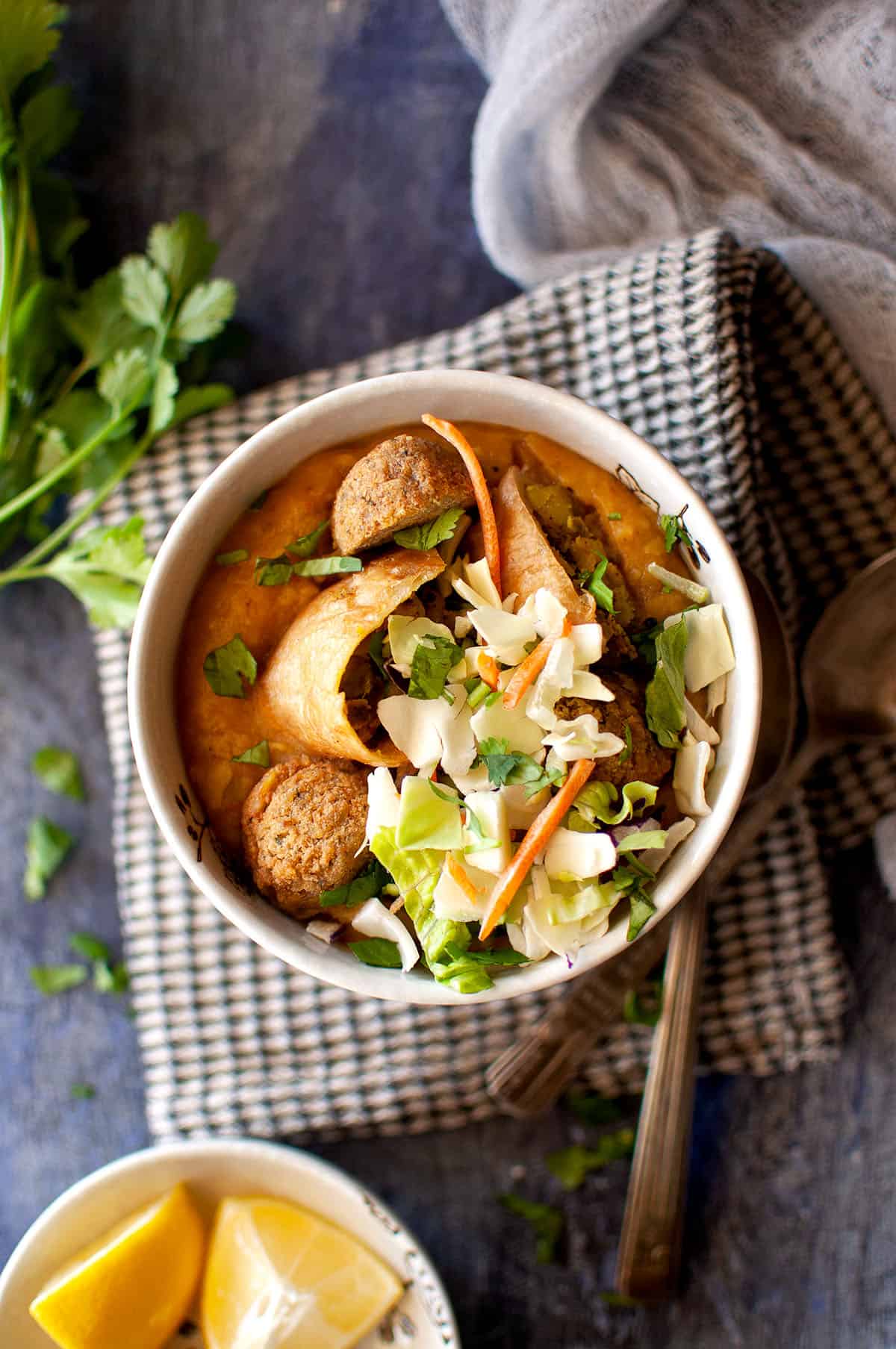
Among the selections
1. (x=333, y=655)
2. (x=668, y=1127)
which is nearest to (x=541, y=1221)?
(x=668, y=1127)

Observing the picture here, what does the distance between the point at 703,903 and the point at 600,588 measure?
871 mm

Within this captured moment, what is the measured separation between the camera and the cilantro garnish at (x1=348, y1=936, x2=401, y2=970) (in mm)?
Answer: 1852

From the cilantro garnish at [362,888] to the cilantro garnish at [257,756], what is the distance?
24cm

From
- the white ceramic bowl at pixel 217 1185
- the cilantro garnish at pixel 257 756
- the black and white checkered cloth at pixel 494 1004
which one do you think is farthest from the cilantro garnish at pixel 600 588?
the white ceramic bowl at pixel 217 1185

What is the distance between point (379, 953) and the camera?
1859 mm

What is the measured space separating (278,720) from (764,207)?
62.7 inches

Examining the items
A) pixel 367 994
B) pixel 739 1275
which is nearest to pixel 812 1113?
pixel 739 1275

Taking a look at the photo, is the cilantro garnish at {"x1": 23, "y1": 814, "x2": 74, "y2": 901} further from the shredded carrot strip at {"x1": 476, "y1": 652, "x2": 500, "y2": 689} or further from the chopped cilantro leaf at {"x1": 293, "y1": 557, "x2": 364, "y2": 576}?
the shredded carrot strip at {"x1": 476, "y1": 652, "x2": 500, "y2": 689}

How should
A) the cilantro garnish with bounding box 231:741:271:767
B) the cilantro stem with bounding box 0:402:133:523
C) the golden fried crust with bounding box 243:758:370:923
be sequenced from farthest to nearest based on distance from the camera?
the cilantro stem with bounding box 0:402:133:523, the cilantro garnish with bounding box 231:741:271:767, the golden fried crust with bounding box 243:758:370:923

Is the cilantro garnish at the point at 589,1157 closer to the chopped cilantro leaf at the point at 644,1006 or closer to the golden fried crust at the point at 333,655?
the chopped cilantro leaf at the point at 644,1006

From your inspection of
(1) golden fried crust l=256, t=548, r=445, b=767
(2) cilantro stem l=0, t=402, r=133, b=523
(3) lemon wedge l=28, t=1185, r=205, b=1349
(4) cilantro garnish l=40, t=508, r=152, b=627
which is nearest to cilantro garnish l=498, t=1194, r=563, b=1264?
(3) lemon wedge l=28, t=1185, r=205, b=1349

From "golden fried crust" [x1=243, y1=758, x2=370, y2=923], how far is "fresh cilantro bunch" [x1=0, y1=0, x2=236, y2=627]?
2.30ft

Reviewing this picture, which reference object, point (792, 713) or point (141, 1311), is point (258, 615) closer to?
point (792, 713)

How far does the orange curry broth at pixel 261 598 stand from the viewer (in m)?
1.91
